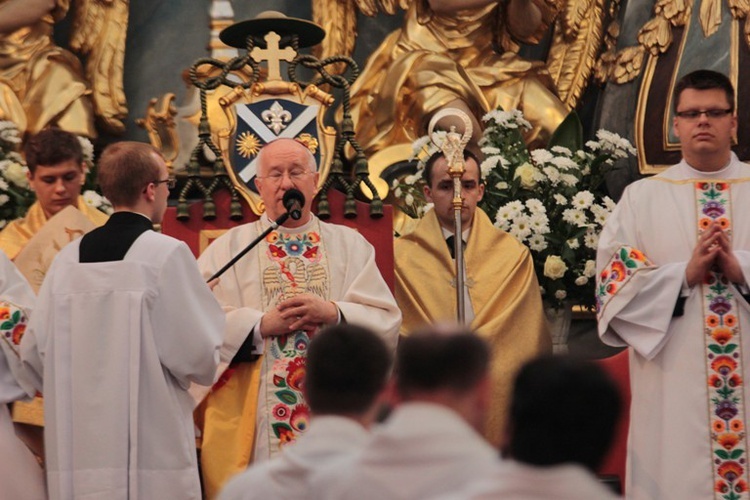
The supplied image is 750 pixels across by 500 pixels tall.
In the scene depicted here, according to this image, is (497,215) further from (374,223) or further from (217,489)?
(217,489)

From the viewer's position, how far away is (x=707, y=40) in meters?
9.05

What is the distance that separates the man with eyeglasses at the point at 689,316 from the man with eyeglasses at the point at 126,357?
1.87 metres

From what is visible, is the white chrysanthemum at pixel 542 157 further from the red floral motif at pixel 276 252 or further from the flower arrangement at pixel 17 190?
the flower arrangement at pixel 17 190

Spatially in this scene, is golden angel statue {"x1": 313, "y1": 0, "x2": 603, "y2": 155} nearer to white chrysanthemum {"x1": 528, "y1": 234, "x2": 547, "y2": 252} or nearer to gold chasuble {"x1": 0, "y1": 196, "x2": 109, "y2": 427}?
white chrysanthemum {"x1": 528, "y1": 234, "x2": 547, "y2": 252}

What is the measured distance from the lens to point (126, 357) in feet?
18.6

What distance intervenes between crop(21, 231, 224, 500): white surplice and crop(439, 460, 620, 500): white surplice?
288 centimetres

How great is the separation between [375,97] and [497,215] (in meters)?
1.92

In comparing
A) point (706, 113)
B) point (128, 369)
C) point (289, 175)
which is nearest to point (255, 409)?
point (128, 369)

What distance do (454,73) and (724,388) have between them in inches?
149

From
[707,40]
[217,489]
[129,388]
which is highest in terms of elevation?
[707,40]

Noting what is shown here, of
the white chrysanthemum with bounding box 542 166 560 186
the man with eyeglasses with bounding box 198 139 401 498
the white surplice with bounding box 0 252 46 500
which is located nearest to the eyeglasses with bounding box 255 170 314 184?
the man with eyeglasses with bounding box 198 139 401 498

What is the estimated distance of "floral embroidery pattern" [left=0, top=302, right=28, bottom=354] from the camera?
6.02 m

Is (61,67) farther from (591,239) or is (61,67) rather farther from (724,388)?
(724,388)

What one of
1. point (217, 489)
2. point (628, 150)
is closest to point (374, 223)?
point (217, 489)
